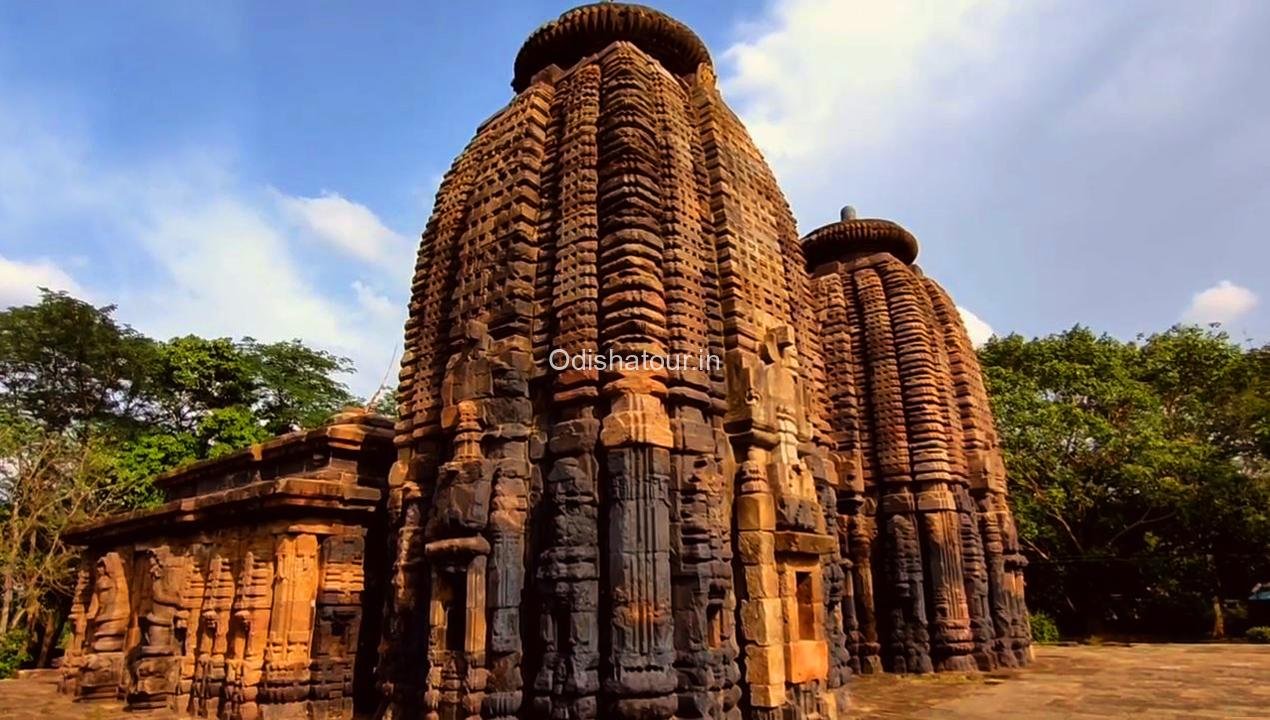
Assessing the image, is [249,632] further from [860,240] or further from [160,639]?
[860,240]

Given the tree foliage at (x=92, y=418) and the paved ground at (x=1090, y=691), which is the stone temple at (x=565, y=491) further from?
the tree foliage at (x=92, y=418)

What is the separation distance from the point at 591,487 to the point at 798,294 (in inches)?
209

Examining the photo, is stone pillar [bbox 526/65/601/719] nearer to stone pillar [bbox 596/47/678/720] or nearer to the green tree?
stone pillar [bbox 596/47/678/720]

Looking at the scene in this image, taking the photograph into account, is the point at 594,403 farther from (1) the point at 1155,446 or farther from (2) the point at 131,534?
(1) the point at 1155,446

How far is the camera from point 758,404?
341 inches

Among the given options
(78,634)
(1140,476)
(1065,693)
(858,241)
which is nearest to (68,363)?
(78,634)

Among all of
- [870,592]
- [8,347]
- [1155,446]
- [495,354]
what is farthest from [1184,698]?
[8,347]

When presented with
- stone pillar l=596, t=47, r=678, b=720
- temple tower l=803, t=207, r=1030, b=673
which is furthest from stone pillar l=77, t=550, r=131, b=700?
temple tower l=803, t=207, r=1030, b=673

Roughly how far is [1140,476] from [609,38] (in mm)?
19347

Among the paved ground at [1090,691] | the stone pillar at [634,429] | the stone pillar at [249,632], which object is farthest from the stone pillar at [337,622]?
the paved ground at [1090,691]

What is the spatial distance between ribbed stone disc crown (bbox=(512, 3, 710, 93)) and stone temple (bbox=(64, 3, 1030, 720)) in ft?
Result: 0.13

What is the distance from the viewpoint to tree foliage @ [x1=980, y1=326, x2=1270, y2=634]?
21.4m

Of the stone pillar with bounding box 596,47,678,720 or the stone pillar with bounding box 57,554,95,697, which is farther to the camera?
the stone pillar with bounding box 57,554,95,697

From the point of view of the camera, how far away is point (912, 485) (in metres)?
15.1
